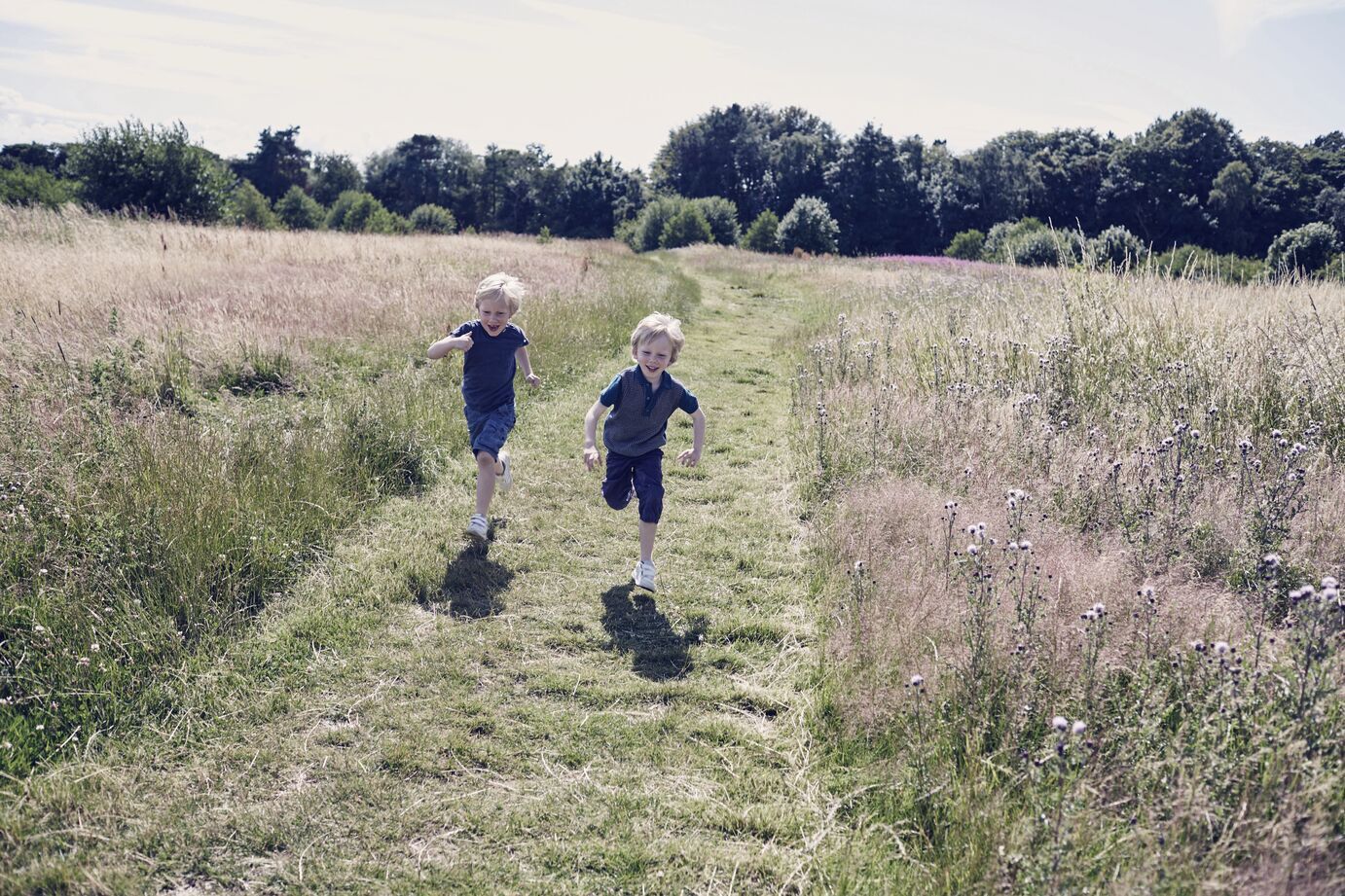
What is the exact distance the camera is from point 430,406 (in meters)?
7.68

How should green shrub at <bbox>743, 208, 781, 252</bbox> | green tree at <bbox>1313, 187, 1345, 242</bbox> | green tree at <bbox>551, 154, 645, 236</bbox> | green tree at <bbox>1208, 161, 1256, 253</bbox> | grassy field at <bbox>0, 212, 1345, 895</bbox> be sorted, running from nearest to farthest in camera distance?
grassy field at <bbox>0, 212, 1345, 895</bbox> → green shrub at <bbox>743, 208, 781, 252</bbox> → green tree at <bbox>1313, 187, 1345, 242</bbox> → green tree at <bbox>1208, 161, 1256, 253</bbox> → green tree at <bbox>551, 154, 645, 236</bbox>

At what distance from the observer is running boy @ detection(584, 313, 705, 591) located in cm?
493

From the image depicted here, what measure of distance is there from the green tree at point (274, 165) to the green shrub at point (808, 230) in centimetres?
6734

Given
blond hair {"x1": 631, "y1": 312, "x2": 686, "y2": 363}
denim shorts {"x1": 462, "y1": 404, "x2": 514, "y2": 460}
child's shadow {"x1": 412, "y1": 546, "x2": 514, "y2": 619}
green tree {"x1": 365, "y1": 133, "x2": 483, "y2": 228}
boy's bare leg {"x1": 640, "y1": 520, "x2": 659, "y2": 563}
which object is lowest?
child's shadow {"x1": 412, "y1": 546, "x2": 514, "y2": 619}

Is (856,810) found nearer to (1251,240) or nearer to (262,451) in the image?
(262,451)

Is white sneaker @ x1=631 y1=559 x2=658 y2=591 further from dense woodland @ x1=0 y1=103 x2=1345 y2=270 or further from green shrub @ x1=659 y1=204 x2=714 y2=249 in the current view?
green shrub @ x1=659 y1=204 x2=714 y2=249

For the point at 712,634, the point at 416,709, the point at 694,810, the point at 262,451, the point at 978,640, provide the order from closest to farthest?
the point at 694,810 < the point at 978,640 < the point at 416,709 < the point at 712,634 < the point at 262,451

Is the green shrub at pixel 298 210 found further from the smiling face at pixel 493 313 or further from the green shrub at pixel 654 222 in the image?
the smiling face at pixel 493 313

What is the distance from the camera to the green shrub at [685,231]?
151 feet

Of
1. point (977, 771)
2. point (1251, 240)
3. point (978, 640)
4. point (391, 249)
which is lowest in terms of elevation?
point (977, 771)

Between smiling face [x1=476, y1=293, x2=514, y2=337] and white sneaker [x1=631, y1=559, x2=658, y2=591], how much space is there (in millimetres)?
2061

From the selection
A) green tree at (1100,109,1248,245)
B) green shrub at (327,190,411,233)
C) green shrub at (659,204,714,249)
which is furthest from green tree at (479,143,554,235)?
green tree at (1100,109,1248,245)

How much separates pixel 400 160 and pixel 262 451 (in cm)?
9108

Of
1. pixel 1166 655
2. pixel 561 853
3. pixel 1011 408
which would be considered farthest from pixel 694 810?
pixel 1011 408
